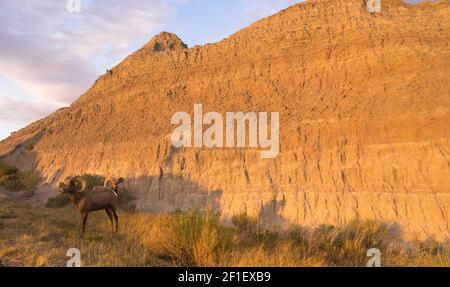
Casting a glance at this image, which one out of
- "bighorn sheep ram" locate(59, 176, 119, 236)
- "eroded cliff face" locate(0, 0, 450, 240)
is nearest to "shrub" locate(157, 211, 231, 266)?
"bighorn sheep ram" locate(59, 176, 119, 236)

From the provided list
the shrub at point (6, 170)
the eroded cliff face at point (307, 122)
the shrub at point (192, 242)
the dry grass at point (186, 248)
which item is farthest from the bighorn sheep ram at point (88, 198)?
the shrub at point (6, 170)

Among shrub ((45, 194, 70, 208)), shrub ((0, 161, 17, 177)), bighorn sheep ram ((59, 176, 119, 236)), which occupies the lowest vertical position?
shrub ((45, 194, 70, 208))

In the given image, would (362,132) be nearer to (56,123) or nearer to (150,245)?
(150,245)

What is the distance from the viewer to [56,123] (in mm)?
36281

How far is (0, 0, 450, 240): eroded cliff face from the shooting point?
A: 1747 centimetres

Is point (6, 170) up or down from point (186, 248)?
up

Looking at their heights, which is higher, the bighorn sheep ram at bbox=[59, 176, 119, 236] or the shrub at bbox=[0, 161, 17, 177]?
the shrub at bbox=[0, 161, 17, 177]

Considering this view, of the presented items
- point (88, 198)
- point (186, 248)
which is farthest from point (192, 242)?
point (88, 198)

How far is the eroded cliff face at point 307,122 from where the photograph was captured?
17469mm

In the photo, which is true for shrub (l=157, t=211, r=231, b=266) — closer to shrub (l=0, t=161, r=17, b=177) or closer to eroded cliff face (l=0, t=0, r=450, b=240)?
eroded cliff face (l=0, t=0, r=450, b=240)

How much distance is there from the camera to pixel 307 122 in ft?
69.7

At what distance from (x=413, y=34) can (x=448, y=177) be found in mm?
8789

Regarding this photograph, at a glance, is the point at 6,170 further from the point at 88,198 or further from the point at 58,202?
the point at 88,198

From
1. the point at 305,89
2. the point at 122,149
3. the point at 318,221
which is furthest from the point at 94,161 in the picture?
the point at 318,221
